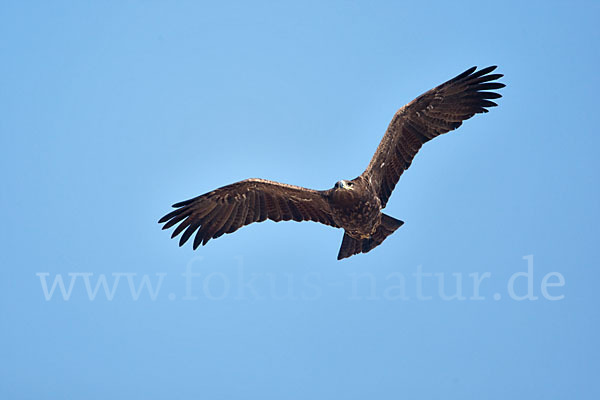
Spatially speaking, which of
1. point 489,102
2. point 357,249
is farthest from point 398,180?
point 489,102

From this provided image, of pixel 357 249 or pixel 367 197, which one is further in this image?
pixel 357 249

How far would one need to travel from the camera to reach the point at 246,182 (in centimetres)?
1177

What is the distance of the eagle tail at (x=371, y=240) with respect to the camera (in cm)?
1182

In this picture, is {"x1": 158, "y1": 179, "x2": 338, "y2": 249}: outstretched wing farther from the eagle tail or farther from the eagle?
the eagle tail

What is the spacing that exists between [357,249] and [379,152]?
5.88ft

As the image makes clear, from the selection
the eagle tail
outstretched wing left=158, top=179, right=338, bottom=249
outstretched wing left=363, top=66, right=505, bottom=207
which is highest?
outstretched wing left=363, top=66, right=505, bottom=207

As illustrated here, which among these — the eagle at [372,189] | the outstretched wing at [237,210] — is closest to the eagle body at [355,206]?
the eagle at [372,189]

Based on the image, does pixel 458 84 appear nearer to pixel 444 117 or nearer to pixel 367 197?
pixel 444 117

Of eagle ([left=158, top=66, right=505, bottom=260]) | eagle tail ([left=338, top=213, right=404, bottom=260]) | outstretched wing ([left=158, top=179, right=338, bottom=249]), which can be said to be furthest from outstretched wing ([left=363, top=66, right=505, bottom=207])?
outstretched wing ([left=158, top=179, right=338, bottom=249])

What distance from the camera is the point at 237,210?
12172mm

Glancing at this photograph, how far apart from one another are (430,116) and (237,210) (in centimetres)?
391

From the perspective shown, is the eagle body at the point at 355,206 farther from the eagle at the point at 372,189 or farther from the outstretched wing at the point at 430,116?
the outstretched wing at the point at 430,116

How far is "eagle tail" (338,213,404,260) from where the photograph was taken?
1182 cm

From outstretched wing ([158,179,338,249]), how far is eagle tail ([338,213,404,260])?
44 cm
